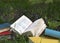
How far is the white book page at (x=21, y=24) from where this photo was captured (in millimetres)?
4641

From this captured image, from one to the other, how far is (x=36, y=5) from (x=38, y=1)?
0.10 meters

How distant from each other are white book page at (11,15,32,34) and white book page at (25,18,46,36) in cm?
8

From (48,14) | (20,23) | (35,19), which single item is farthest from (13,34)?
(48,14)

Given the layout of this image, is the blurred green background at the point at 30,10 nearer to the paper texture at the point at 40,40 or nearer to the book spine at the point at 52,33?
the book spine at the point at 52,33

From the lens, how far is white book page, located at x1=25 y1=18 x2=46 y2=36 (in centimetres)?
455

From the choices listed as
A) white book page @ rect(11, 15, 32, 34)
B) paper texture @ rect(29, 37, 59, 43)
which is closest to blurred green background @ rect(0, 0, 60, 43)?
white book page @ rect(11, 15, 32, 34)

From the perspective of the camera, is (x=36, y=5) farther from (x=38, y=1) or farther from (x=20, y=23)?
(x=20, y=23)

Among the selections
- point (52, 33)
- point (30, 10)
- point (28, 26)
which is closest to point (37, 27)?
point (28, 26)

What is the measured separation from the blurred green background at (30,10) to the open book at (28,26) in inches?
7.1

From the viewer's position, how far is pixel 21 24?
187 inches

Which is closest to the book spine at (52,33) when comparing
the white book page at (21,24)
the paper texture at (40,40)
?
the paper texture at (40,40)

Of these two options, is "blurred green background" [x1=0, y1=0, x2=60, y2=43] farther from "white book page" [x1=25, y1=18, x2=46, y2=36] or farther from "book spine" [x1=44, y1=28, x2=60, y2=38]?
"book spine" [x1=44, y1=28, x2=60, y2=38]

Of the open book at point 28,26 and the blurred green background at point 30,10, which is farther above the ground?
the blurred green background at point 30,10

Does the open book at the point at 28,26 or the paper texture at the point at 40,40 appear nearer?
the paper texture at the point at 40,40
